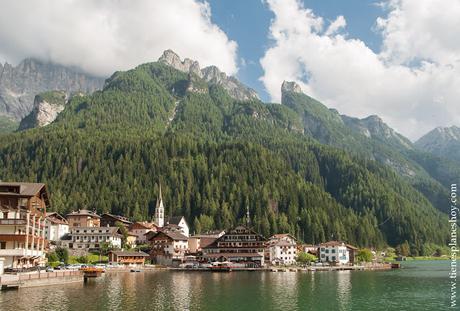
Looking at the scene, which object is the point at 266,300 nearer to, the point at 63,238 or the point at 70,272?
the point at 70,272

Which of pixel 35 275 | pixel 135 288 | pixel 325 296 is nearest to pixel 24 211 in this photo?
pixel 35 275

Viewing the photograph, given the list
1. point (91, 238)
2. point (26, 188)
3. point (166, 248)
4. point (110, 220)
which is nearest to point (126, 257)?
point (166, 248)

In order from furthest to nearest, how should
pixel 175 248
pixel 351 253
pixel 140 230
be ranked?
pixel 140 230 → pixel 351 253 → pixel 175 248

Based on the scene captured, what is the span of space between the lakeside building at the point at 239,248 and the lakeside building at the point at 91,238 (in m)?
30.7

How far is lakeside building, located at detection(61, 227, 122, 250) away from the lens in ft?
542

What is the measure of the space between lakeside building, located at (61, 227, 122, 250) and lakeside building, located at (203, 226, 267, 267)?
30.7 meters

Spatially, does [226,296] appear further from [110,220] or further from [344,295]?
[110,220]

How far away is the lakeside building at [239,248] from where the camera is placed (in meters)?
164

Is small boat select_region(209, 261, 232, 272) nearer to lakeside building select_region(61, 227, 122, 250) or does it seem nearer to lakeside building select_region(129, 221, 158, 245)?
lakeside building select_region(61, 227, 122, 250)

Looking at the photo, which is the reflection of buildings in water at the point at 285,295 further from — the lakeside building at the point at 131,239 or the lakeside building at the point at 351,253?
the lakeside building at the point at 131,239


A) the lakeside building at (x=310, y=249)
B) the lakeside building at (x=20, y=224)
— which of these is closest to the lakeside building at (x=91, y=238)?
the lakeside building at (x=20, y=224)

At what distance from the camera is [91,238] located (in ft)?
547

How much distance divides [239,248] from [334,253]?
3691 centimetres

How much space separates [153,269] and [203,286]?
56.3 meters
